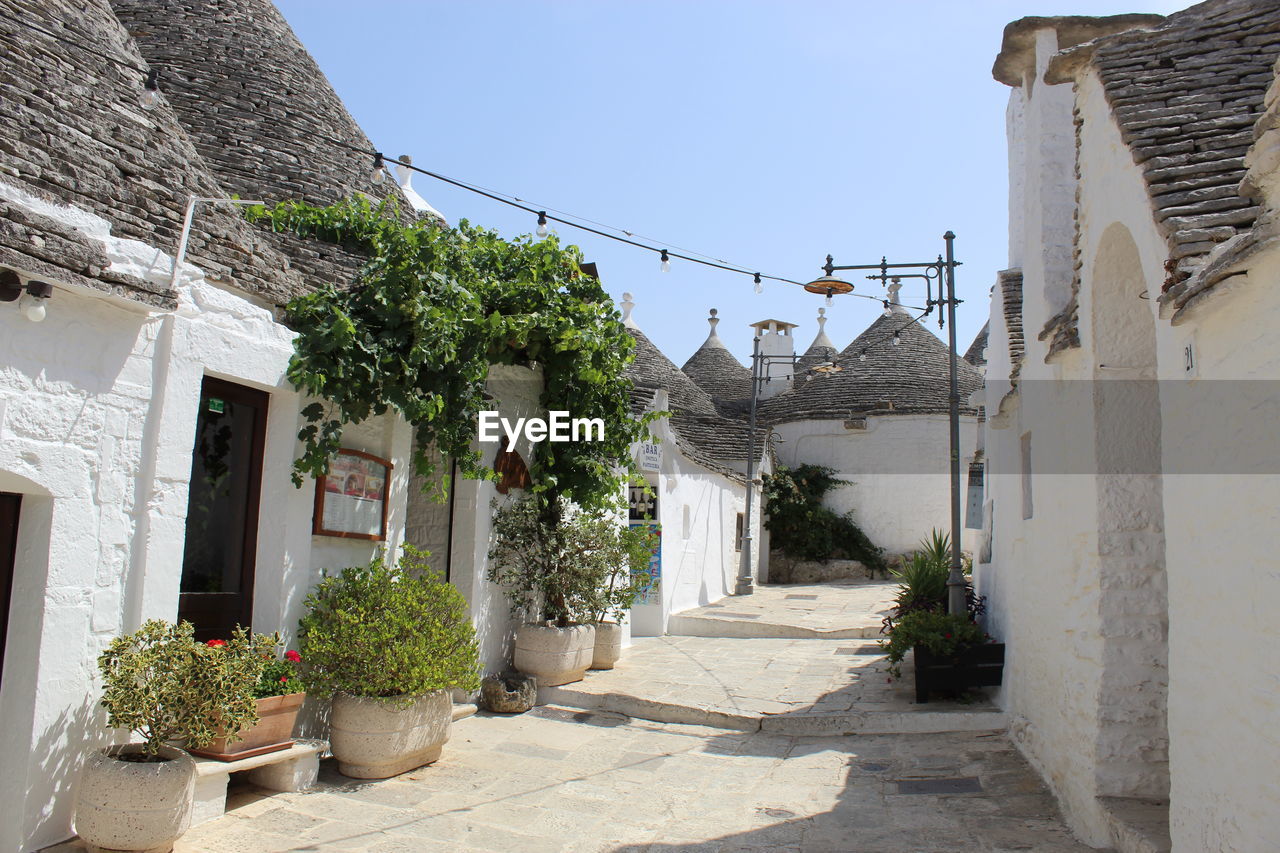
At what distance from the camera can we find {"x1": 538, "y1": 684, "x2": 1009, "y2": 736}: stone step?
7.30 m

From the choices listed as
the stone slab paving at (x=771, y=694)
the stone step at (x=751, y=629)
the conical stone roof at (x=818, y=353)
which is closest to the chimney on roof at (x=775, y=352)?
the conical stone roof at (x=818, y=353)

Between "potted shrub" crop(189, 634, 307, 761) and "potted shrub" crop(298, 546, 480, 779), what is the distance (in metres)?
0.26

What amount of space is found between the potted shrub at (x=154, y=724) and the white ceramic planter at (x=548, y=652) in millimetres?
3692

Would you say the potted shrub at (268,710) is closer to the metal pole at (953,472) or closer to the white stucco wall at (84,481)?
the white stucco wall at (84,481)

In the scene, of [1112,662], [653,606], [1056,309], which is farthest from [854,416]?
[1112,662]

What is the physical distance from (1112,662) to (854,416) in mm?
17949

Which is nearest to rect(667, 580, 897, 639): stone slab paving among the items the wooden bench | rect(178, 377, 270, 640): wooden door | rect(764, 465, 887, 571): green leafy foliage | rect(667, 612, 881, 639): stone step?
rect(667, 612, 881, 639): stone step

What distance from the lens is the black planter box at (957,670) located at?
779 cm

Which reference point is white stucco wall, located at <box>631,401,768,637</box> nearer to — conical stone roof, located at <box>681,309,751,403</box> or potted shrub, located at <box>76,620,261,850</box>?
potted shrub, located at <box>76,620,261,850</box>

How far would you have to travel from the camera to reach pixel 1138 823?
4.38 m

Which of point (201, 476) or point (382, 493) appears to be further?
point (382, 493)

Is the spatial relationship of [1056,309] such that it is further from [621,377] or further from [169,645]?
[169,645]

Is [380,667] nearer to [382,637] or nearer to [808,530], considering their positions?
[382,637]

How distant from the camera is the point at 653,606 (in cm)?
1241
